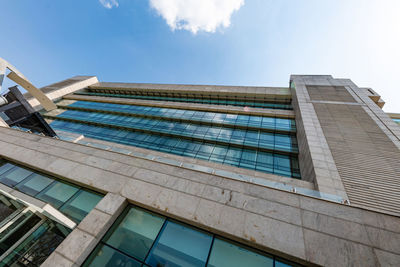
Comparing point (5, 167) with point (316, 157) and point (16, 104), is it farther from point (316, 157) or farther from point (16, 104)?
point (316, 157)

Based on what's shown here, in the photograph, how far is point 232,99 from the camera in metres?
28.5

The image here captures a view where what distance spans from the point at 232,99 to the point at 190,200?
25.0 m

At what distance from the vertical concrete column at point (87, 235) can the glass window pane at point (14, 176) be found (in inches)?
274

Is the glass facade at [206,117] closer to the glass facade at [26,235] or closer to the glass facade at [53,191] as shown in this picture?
the glass facade at [53,191]

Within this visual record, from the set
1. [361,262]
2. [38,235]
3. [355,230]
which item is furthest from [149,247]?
[355,230]

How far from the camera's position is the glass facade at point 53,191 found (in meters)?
7.29

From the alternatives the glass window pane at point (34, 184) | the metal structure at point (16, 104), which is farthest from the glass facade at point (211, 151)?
the glass window pane at point (34, 184)

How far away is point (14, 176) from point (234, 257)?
14.0m

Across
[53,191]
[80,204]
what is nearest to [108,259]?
[80,204]

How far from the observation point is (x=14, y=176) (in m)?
9.18

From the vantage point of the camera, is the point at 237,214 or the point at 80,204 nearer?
the point at 237,214

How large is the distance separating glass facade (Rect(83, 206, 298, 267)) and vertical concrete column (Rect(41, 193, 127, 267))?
36 centimetres

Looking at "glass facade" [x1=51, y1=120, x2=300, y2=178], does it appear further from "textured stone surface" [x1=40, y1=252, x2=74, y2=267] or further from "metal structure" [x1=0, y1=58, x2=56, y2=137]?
"textured stone surface" [x1=40, y1=252, x2=74, y2=267]

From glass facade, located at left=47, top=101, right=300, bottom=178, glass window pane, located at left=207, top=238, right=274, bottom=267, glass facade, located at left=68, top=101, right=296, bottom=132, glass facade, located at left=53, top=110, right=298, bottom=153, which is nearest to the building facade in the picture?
glass window pane, located at left=207, top=238, right=274, bottom=267
